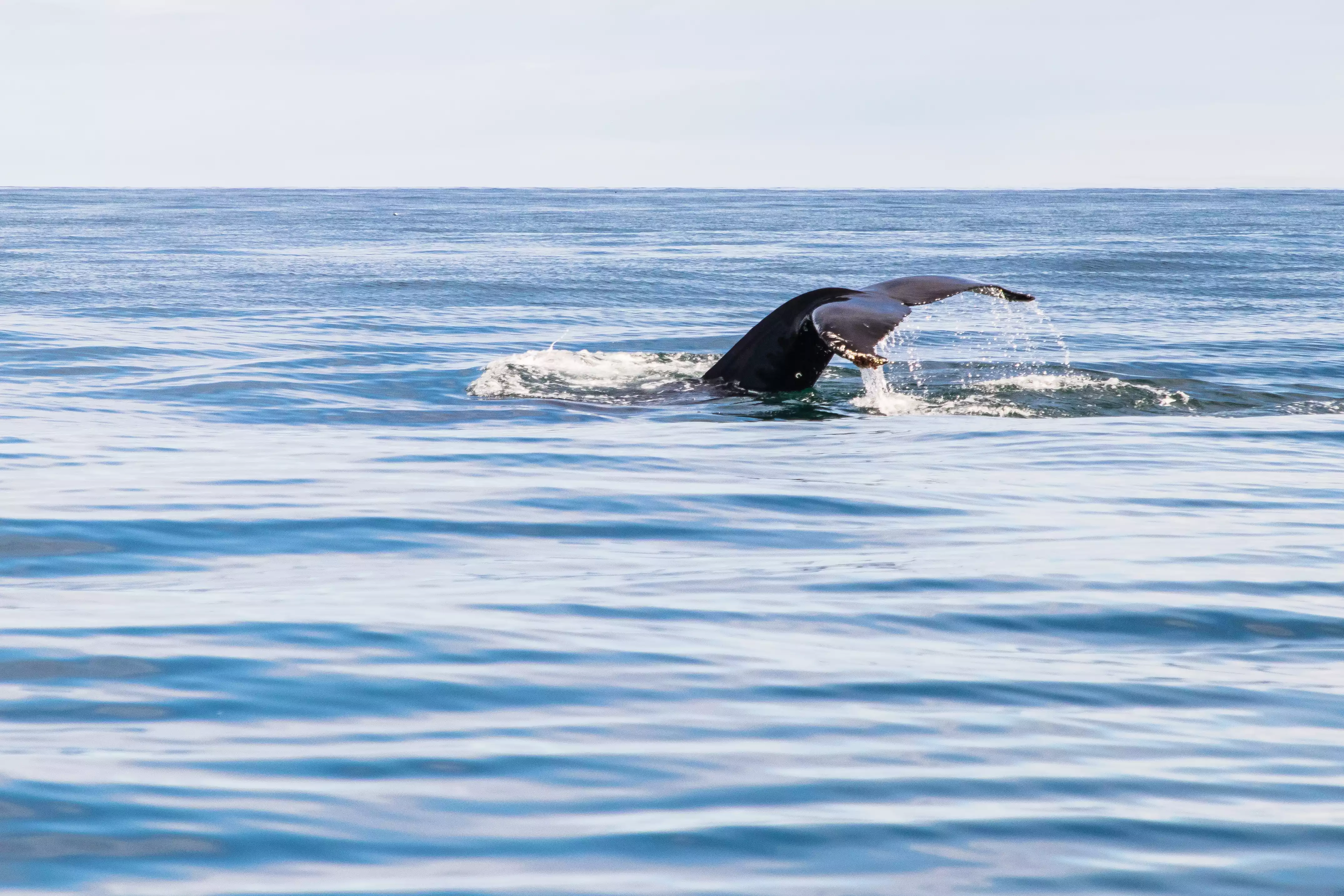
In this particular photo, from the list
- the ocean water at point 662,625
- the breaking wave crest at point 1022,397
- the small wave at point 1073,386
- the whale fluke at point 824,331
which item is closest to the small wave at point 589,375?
the ocean water at point 662,625

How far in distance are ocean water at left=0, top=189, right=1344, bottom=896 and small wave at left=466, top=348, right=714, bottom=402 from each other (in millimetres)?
71

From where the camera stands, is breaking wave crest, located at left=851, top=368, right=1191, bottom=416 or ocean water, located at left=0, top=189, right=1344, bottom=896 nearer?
ocean water, located at left=0, top=189, right=1344, bottom=896

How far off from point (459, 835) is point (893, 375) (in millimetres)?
11679

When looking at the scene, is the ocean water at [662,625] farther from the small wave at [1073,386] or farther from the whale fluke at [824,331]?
the whale fluke at [824,331]

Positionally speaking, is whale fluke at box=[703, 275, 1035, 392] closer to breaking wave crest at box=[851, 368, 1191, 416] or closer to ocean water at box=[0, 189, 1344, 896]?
ocean water at box=[0, 189, 1344, 896]

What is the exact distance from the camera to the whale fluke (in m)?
10.3

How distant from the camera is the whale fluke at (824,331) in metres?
10.3

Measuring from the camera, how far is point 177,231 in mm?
54531

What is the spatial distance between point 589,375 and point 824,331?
507cm

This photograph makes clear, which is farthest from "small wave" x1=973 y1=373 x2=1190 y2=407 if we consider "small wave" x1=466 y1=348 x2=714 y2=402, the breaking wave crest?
"small wave" x1=466 y1=348 x2=714 y2=402

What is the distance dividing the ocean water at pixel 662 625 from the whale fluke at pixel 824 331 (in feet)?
0.94

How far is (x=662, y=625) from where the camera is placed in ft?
19.7

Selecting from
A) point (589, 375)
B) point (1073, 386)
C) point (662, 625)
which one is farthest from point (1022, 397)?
point (662, 625)

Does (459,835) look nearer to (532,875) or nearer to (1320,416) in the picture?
(532,875)
